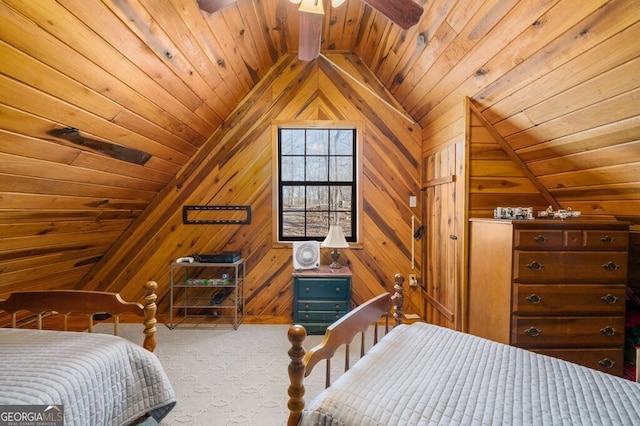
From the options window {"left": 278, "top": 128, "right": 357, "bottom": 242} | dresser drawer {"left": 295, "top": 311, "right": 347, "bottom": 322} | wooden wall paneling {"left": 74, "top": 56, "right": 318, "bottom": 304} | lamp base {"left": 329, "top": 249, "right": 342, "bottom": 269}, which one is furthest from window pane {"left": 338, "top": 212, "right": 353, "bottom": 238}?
wooden wall paneling {"left": 74, "top": 56, "right": 318, "bottom": 304}

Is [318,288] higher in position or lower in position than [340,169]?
lower

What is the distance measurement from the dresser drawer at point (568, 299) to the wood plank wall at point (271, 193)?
1.42 m

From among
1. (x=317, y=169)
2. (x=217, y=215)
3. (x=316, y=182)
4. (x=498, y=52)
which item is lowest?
(x=217, y=215)

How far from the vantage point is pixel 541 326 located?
1.79m

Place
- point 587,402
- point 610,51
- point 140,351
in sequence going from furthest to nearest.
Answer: point 140,351
point 610,51
point 587,402

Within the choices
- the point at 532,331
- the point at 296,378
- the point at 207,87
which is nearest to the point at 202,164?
the point at 207,87

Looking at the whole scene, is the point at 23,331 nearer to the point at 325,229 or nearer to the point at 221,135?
the point at 221,135

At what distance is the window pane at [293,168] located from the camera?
10.9ft

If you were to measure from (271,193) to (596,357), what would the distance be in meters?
2.94

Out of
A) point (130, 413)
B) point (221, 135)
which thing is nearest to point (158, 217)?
point (221, 135)

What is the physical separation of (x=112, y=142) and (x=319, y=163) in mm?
1985

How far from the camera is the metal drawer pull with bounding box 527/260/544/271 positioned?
1.77 m

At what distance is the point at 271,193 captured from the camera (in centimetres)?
321

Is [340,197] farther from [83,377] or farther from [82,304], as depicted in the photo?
[83,377]
